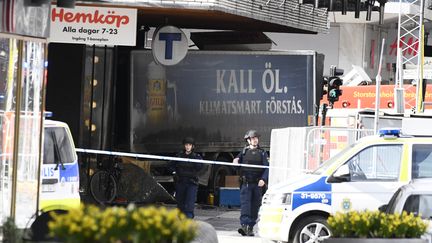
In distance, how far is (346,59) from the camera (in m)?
50.8

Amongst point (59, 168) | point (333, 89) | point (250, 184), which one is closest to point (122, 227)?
point (59, 168)

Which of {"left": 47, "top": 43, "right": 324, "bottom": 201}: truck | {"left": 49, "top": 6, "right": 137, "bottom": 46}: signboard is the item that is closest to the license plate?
{"left": 49, "top": 6, "right": 137, "bottom": 46}: signboard

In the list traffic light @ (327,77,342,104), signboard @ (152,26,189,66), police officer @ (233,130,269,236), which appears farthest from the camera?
traffic light @ (327,77,342,104)

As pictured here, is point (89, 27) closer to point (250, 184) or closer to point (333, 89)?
point (250, 184)

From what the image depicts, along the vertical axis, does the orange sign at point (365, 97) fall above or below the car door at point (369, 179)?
above

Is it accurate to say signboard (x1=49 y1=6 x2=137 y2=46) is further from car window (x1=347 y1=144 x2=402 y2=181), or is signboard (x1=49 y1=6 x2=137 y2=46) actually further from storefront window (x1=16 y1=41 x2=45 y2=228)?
storefront window (x1=16 y1=41 x2=45 y2=228)

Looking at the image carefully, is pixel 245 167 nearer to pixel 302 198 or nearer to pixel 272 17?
pixel 302 198

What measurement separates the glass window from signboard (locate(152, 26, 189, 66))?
8919 mm

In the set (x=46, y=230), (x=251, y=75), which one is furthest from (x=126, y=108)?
(x=46, y=230)

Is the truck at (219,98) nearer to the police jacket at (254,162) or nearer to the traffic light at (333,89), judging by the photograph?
the traffic light at (333,89)

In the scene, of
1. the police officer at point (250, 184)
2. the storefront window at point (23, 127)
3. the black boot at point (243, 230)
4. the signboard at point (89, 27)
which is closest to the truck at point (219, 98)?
the signboard at point (89, 27)

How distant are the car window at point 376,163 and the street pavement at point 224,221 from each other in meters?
3.75

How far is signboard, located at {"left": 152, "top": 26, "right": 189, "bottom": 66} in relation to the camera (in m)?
24.6

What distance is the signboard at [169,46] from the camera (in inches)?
970
